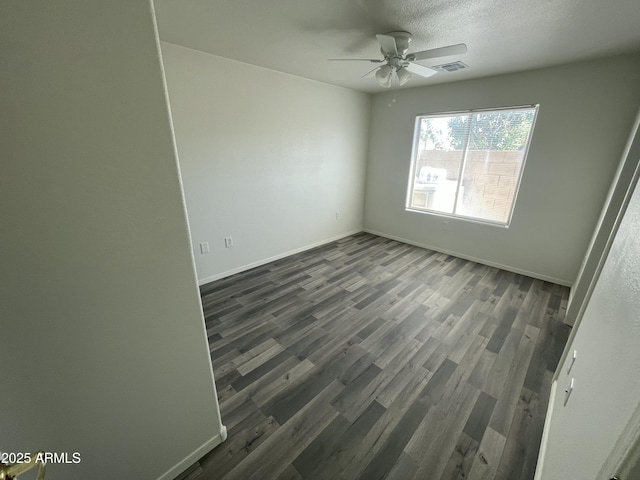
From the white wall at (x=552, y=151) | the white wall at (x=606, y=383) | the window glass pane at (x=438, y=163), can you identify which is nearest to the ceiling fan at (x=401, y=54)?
the white wall at (x=552, y=151)

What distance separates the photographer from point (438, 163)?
12.7 ft

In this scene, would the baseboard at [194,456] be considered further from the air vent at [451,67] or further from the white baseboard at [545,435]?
the air vent at [451,67]

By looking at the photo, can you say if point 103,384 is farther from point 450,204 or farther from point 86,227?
point 450,204

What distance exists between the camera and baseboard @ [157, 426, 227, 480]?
1.20 metres

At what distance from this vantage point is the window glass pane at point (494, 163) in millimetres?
3107

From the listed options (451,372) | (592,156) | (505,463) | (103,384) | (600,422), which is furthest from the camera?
(592,156)

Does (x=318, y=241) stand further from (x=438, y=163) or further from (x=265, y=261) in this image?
(x=438, y=163)

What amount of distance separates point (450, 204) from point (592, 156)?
1.54m

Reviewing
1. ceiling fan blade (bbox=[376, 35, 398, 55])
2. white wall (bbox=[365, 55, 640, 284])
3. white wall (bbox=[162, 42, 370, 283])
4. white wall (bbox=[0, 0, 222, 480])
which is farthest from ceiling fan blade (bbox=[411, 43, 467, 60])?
white wall (bbox=[0, 0, 222, 480])

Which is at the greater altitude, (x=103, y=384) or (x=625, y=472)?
(x=625, y=472)

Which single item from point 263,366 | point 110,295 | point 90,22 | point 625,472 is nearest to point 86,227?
point 110,295

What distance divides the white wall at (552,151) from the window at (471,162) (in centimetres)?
13

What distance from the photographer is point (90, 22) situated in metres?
0.69

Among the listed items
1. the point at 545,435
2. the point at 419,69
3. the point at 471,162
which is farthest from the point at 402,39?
the point at 545,435
